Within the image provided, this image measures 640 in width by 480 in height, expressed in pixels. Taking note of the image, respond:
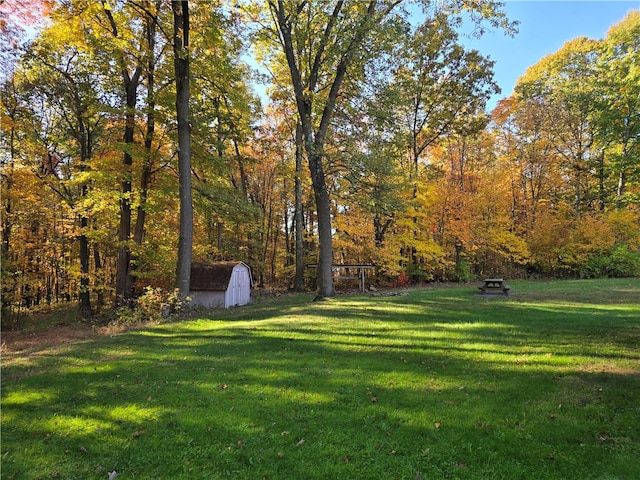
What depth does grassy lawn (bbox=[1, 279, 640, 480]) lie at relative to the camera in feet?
10.9

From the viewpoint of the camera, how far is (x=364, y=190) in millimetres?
14664

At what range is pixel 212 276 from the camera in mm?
16094

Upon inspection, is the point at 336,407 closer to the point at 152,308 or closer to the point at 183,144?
the point at 152,308

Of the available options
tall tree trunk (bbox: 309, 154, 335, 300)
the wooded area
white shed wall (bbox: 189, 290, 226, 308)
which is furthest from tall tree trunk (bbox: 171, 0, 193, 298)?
tall tree trunk (bbox: 309, 154, 335, 300)

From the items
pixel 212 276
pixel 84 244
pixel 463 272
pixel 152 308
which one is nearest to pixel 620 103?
pixel 463 272

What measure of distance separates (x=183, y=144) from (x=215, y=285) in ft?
19.3

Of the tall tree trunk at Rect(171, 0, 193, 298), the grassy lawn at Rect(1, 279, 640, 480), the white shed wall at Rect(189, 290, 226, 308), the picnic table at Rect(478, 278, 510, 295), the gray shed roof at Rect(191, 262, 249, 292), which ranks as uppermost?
the tall tree trunk at Rect(171, 0, 193, 298)

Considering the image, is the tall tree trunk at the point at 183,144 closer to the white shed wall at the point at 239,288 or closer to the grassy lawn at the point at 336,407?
Result: the white shed wall at the point at 239,288

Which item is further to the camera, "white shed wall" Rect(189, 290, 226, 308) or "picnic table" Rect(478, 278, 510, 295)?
"white shed wall" Rect(189, 290, 226, 308)

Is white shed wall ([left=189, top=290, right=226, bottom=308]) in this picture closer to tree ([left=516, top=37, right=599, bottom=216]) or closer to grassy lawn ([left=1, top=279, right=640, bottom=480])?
grassy lawn ([left=1, top=279, right=640, bottom=480])

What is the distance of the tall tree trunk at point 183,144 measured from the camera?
12843 millimetres

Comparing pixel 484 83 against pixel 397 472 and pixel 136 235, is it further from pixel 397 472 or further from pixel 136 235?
pixel 397 472

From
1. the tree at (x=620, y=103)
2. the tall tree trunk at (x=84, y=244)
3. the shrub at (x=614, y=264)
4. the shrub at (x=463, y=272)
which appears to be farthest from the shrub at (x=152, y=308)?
the tree at (x=620, y=103)

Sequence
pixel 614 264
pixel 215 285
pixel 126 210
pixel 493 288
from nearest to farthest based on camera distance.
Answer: pixel 493 288, pixel 215 285, pixel 126 210, pixel 614 264
